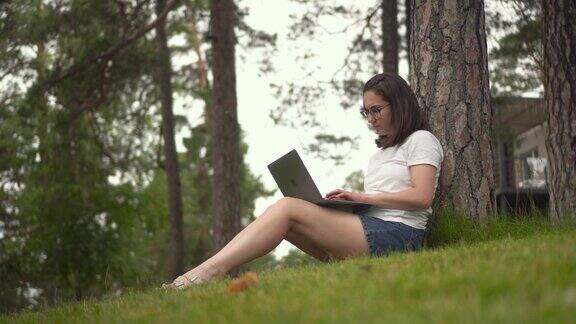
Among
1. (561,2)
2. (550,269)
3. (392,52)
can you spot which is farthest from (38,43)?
(550,269)

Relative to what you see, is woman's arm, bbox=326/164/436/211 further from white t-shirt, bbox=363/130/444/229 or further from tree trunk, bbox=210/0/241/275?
tree trunk, bbox=210/0/241/275

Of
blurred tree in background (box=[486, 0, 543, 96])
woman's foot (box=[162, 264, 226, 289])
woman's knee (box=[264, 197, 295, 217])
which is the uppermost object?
blurred tree in background (box=[486, 0, 543, 96])

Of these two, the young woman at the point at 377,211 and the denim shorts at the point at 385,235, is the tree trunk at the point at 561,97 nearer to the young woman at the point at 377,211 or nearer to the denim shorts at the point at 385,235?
the young woman at the point at 377,211

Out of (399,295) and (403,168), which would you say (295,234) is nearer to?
(403,168)

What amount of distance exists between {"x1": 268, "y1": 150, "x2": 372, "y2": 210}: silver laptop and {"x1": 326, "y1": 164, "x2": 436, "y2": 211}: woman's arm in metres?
0.08

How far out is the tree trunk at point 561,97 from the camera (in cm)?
824

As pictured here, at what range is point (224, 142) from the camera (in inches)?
577

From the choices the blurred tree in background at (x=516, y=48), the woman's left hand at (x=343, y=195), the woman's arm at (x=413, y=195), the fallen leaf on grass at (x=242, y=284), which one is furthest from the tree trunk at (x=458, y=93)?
the blurred tree in background at (x=516, y=48)

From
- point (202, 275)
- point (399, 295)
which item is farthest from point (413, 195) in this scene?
point (399, 295)

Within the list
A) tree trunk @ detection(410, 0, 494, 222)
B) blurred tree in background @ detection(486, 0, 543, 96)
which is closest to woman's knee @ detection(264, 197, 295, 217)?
tree trunk @ detection(410, 0, 494, 222)

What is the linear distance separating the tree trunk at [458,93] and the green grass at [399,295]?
1.40 m

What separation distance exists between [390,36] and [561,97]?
22.0 ft

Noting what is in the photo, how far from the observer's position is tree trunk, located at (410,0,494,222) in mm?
6695

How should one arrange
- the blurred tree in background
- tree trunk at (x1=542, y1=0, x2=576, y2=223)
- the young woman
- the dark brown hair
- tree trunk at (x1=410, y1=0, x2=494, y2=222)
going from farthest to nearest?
the blurred tree in background
tree trunk at (x1=542, y1=0, x2=576, y2=223)
tree trunk at (x1=410, y1=0, x2=494, y2=222)
the dark brown hair
the young woman
